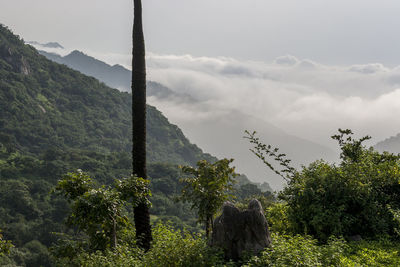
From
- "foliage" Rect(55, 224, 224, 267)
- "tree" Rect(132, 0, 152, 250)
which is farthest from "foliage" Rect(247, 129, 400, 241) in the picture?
"tree" Rect(132, 0, 152, 250)

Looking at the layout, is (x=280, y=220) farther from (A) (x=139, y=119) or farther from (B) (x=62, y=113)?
(B) (x=62, y=113)

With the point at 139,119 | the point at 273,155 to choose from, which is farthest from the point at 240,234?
the point at 273,155

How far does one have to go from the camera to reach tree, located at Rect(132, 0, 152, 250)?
12.2 m

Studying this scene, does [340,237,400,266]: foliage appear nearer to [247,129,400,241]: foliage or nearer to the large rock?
[247,129,400,241]: foliage

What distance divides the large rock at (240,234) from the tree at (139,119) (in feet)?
11.0

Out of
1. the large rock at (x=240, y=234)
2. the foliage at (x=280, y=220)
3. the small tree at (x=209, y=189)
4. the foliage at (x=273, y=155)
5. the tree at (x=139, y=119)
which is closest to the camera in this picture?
the large rock at (x=240, y=234)

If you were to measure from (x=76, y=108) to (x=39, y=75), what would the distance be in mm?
18445

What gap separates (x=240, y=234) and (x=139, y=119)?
5642mm

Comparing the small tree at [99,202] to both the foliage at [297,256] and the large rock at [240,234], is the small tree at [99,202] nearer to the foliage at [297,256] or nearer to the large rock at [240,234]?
the large rock at [240,234]

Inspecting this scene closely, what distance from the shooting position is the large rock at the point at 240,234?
29.8 feet

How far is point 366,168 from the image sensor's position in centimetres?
1250

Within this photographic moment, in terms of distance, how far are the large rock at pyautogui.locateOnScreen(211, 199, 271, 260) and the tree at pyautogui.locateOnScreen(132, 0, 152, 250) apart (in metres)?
3.35

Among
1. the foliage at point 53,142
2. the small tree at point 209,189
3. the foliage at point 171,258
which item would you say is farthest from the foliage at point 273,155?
the foliage at point 53,142

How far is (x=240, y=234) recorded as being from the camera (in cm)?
917
